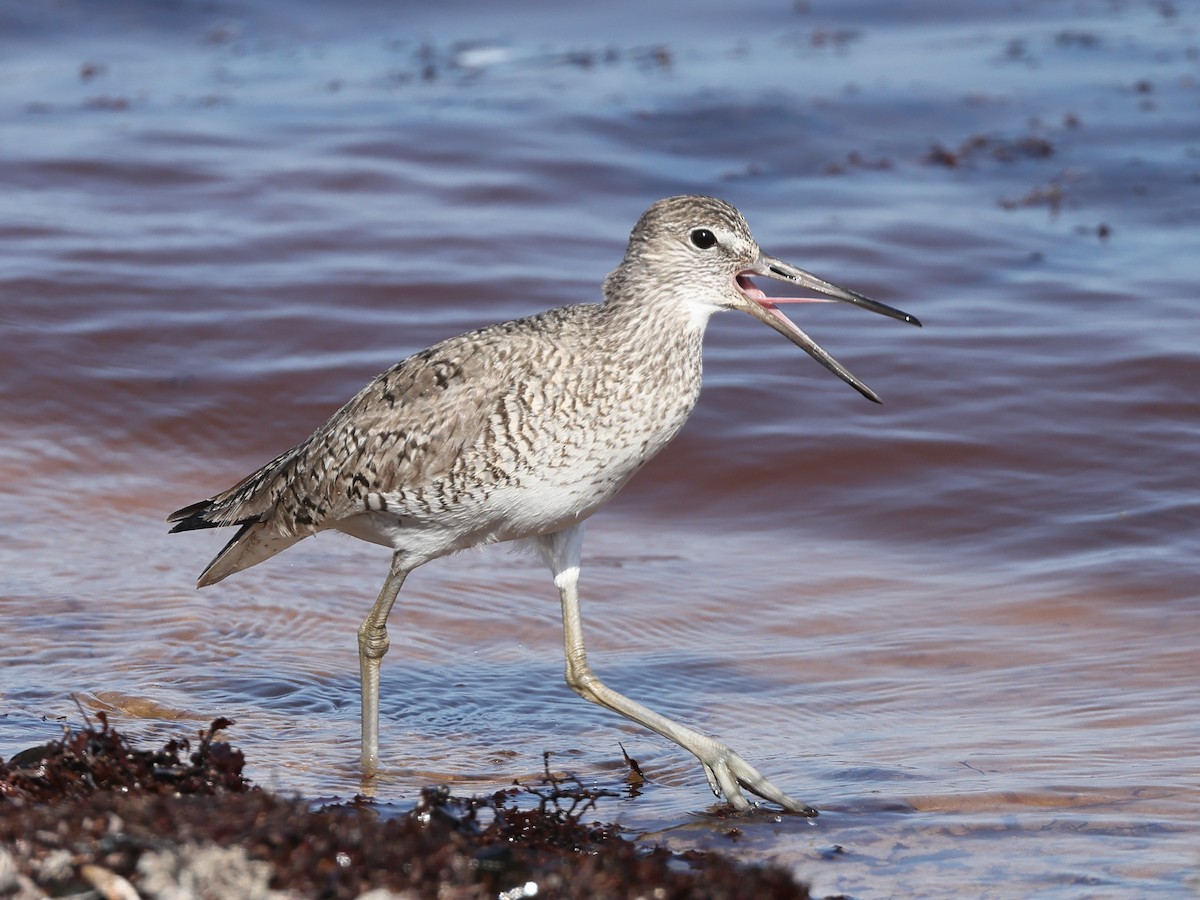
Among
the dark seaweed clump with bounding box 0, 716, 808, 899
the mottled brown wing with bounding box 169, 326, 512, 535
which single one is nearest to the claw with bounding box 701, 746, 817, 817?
the dark seaweed clump with bounding box 0, 716, 808, 899

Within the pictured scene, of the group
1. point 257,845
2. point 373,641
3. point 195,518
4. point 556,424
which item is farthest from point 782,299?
point 257,845

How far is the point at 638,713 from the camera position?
6.16 m

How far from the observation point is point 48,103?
53.6 ft

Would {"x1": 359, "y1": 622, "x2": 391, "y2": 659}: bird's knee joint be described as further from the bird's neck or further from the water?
the bird's neck

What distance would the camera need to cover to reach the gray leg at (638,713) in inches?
229

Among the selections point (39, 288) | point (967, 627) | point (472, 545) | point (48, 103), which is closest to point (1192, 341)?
point (967, 627)

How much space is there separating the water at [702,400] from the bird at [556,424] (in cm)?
76

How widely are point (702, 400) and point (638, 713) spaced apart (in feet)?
15.2

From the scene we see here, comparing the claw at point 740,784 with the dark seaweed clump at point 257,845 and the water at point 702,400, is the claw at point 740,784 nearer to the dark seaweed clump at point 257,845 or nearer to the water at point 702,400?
the water at point 702,400

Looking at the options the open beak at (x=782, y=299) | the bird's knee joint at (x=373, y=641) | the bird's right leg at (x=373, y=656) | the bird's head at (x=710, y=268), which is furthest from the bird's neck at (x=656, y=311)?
the bird's knee joint at (x=373, y=641)

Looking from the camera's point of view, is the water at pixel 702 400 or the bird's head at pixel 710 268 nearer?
the bird's head at pixel 710 268

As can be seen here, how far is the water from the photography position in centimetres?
646

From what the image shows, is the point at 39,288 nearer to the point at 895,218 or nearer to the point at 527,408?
the point at 895,218

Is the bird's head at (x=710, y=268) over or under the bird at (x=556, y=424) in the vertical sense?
over
